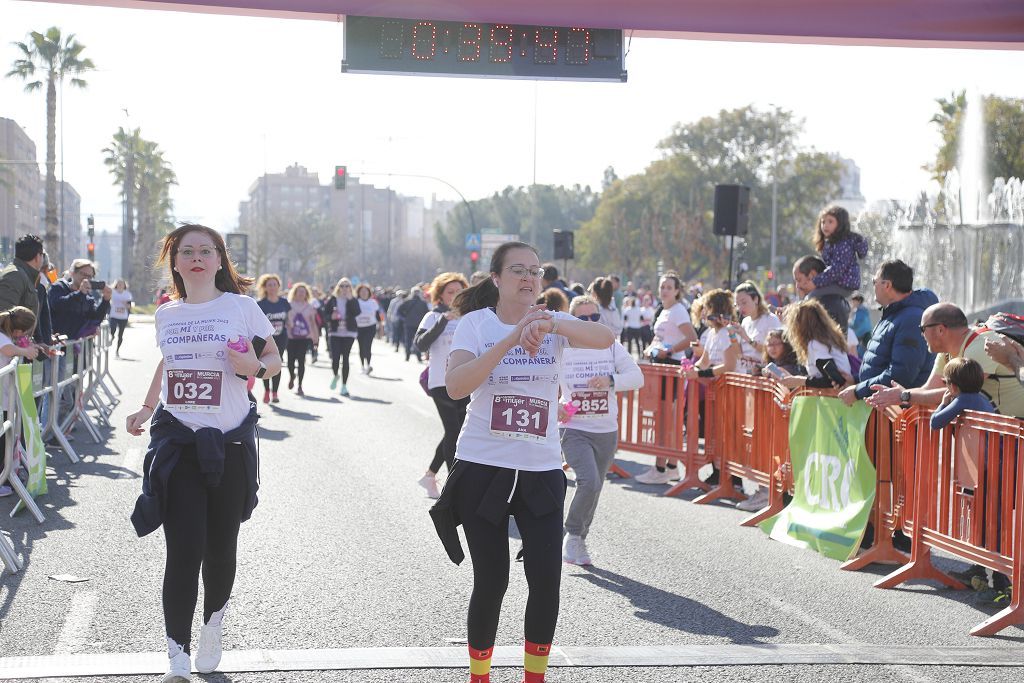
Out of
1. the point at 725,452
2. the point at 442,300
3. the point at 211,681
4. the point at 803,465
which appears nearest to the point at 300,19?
the point at 442,300

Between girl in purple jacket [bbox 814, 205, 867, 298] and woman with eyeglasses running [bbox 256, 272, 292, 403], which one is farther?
woman with eyeglasses running [bbox 256, 272, 292, 403]

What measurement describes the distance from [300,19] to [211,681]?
829cm

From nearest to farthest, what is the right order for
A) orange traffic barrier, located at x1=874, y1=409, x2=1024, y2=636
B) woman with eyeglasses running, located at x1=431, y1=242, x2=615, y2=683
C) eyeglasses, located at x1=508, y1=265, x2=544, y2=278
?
woman with eyeglasses running, located at x1=431, y1=242, x2=615, y2=683
eyeglasses, located at x1=508, y1=265, x2=544, y2=278
orange traffic barrier, located at x1=874, y1=409, x2=1024, y2=636

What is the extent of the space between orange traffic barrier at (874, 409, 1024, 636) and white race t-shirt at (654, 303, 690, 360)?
5359mm

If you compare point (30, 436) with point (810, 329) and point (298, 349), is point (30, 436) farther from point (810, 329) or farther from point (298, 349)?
point (298, 349)

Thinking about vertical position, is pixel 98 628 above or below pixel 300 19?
below

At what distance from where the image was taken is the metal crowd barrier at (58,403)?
8438 millimetres

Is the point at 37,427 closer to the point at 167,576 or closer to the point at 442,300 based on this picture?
the point at 442,300

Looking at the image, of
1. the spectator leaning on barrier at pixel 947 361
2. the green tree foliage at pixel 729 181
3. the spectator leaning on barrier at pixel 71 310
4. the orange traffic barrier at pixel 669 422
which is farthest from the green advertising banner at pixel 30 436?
the green tree foliage at pixel 729 181

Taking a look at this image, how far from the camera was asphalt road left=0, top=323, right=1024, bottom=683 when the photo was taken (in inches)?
231

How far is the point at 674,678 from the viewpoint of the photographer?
5.39 m

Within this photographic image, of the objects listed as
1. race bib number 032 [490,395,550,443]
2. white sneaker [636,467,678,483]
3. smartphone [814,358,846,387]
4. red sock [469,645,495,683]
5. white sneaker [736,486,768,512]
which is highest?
race bib number 032 [490,395,550,443]

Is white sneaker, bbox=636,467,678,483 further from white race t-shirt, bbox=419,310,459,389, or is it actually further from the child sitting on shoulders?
the child sitting on shoulders

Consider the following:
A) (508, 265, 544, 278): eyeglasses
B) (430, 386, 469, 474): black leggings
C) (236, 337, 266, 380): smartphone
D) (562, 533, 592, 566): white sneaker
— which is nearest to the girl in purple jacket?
(430, 386, 469, 474): black leggings
